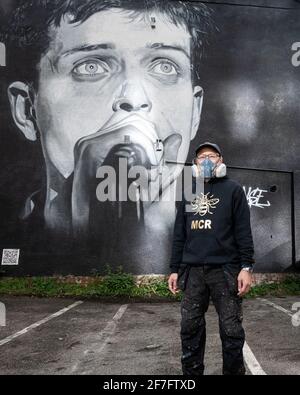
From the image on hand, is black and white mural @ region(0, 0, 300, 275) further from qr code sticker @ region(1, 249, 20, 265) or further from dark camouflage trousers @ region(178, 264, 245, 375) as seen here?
dark camouflage trousers @ region(178, 264, 245, 375)

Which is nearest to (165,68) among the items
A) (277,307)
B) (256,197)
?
(256,197)

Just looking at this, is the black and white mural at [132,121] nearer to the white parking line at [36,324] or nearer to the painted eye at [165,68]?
the painted eye at [165,68]

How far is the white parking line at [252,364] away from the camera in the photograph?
4277 mm

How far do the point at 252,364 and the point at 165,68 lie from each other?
8.74 metres

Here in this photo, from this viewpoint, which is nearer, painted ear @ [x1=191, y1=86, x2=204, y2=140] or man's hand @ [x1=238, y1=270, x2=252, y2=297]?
man's hand @ [x1=238, y1=270, x2=252, y2=297]

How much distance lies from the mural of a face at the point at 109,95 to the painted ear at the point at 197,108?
0.03 meters

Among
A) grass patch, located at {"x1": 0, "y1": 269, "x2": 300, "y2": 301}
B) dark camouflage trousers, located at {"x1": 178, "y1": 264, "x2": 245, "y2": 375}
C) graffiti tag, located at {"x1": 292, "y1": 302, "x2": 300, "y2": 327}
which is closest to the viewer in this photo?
dark camouflage trousers, located at {"x1": 178, "y1": 264, "x2": 245, "y2": 375}

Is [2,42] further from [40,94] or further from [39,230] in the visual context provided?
[39,230]

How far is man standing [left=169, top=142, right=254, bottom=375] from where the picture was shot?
346 centimetres

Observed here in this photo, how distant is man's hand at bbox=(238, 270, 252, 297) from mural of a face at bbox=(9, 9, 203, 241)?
760 cm

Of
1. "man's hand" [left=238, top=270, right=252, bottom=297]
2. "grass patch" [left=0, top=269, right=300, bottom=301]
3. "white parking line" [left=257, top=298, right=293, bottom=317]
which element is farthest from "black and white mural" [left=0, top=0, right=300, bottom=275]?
"man's hand" [left=238, top=270, right=252, bottom=297]

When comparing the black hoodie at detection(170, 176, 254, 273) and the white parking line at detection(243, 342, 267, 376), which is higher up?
the black hoodie at detection(170, 176, 254, 273)

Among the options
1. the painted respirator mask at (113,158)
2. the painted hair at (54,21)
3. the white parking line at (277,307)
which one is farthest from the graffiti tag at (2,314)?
the painted hair at (54,21)

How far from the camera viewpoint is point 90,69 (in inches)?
440
